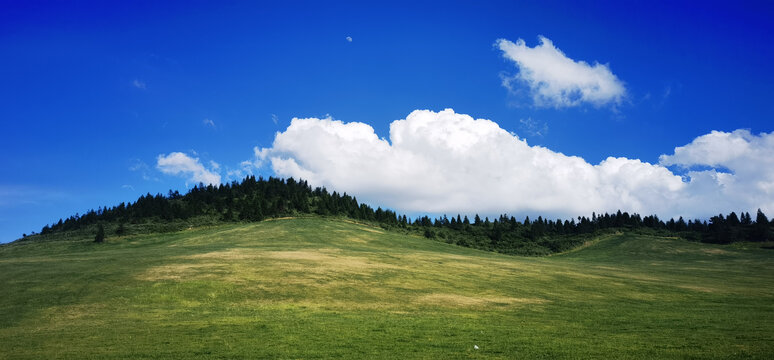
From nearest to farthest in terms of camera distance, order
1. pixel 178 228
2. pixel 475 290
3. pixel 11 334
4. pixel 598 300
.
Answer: pixel 11 334 → pixel 598 300 → pixel 475 290 → pixel 178 228

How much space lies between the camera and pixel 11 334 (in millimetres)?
27828

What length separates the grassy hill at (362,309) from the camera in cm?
2275

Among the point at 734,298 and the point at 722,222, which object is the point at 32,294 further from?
the point at 722,222

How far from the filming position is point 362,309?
3756 cm

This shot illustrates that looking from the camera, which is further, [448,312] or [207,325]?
[448,312]

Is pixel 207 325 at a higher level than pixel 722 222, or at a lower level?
lower

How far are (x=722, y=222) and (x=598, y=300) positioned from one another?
15182 cm

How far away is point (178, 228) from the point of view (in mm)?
122125

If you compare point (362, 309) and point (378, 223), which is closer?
point (362, 309)

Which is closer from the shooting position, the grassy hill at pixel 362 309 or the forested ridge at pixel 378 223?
the grassy hill at pixel 362 309

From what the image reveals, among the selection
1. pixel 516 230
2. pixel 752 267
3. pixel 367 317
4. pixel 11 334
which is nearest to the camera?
pixel 11 334

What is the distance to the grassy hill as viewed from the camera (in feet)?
74.6

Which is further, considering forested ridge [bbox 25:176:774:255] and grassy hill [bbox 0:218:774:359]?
forested ridge [bbox 25:176:774:255]

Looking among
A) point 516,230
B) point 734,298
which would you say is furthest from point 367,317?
point 516,230
